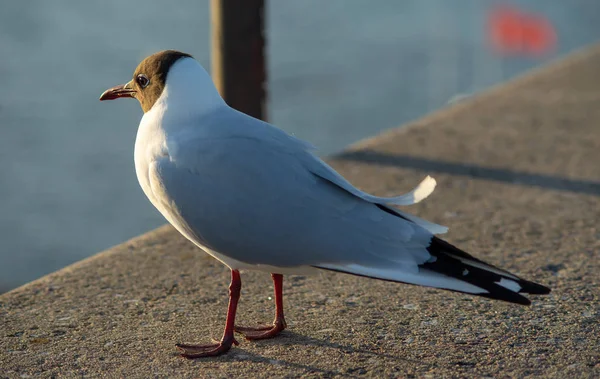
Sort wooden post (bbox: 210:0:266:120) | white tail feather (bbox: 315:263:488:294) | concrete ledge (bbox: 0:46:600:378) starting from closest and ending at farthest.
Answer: white tail feather (bbox: 315:263:488:294), concrete ledge (bbox: 0:46:600:378), wooden post (bbox: 210:0:266:120)

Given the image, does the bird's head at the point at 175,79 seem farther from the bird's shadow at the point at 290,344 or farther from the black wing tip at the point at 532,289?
the black wing tip at the point at 532,289

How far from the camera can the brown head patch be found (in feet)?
11.2

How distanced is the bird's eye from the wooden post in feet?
5.22

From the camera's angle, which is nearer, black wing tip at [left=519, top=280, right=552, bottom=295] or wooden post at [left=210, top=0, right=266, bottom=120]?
black wing tip at [left=519, top=280, right=552, bottom=295]

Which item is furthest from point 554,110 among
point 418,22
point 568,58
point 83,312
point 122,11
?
point 122,11

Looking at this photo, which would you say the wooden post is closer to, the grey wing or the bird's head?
the bird's head

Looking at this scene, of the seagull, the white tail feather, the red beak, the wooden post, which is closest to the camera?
the white tail feather

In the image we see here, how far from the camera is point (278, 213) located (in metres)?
3.10

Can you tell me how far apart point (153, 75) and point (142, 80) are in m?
0.09

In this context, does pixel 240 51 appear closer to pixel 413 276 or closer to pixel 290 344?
pixel 290 344

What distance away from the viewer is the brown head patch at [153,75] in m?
3.42

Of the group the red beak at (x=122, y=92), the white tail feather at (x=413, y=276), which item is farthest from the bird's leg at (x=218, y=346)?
the red beak at (x=122, y=92)

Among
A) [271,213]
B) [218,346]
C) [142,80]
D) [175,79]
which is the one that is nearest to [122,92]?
[142,80]

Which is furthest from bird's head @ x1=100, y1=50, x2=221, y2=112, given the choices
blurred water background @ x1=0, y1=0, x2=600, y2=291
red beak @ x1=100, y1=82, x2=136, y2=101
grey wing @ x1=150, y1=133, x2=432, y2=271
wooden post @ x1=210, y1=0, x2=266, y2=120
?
blurred water background @ x1=0, y1=0, x2=600, y2=291
